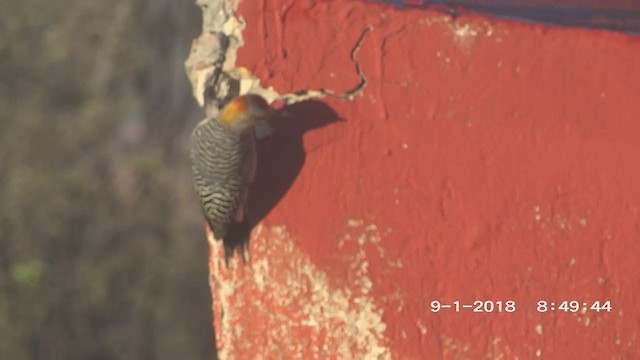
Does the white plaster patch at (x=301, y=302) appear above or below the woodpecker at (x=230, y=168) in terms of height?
below

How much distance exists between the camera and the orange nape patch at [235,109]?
2406mm

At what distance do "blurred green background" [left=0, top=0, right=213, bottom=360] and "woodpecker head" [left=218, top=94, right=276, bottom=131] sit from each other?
2.96m

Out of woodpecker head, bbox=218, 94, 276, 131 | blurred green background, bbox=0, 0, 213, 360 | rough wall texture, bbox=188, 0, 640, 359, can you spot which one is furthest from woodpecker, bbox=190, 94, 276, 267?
blurred green background, bbox=0, 0, 213, 360

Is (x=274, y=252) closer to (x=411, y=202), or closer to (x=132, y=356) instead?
(x=411, y=202)

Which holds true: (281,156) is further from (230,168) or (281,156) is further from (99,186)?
(99,186)

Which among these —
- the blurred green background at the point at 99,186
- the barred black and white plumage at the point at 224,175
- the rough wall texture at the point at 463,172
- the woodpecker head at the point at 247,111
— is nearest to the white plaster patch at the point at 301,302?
the rough wall texture at the point at 463,172

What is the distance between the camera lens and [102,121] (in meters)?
6.68

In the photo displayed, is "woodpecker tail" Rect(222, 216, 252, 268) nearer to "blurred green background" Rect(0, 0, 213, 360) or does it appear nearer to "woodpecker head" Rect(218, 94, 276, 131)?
"woodpecker head" Rect(218, 94, 276, 131)

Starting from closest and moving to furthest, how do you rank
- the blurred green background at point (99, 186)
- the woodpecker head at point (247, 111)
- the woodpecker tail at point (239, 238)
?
the woodpecker head at point (247, 111) → the woodpecker tail at point (239, 238) → the blurred green background at point (99, 186)

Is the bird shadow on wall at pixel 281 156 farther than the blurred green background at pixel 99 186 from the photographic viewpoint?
No

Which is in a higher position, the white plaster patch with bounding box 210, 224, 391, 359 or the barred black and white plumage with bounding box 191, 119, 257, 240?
the barred black and white plumage with bounding box 191, 119, 257, 240

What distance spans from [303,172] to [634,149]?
0.82m

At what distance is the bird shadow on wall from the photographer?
247 cm

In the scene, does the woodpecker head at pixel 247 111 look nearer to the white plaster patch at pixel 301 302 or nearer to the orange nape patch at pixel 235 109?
the orange nape patch at pixel 235 109
